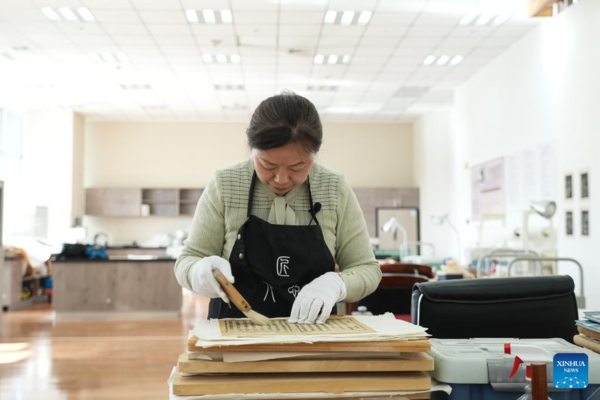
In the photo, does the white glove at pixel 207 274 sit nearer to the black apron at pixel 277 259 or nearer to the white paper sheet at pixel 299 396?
the black apron at pixel 277 259

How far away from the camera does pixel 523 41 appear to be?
7289 millimetres

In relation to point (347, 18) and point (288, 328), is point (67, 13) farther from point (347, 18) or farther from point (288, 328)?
point (288, 328)

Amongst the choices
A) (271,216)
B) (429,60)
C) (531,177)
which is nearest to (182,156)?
(429,60)

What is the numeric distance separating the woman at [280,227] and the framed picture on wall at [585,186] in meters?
4.87

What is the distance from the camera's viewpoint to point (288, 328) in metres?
1.03

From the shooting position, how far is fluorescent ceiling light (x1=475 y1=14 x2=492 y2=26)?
667 cm

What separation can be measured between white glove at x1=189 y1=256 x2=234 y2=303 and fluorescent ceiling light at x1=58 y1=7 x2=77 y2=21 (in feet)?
19.6

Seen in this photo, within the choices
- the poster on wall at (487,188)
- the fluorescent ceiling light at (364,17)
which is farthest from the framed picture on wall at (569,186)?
the fluorescent ceiling light at (364,17)

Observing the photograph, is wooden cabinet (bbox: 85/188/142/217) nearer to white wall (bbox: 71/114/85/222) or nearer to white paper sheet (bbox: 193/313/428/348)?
white wall (bbox: 71/114/85/222)

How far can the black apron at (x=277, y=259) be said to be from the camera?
1389 mm

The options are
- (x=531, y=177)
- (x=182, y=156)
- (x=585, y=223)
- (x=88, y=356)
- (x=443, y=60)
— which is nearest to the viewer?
(x=88, y=356)

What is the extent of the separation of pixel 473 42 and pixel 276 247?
22.5 ft

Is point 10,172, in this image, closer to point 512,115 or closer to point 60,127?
point 60,127

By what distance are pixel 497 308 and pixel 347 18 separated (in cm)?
597
